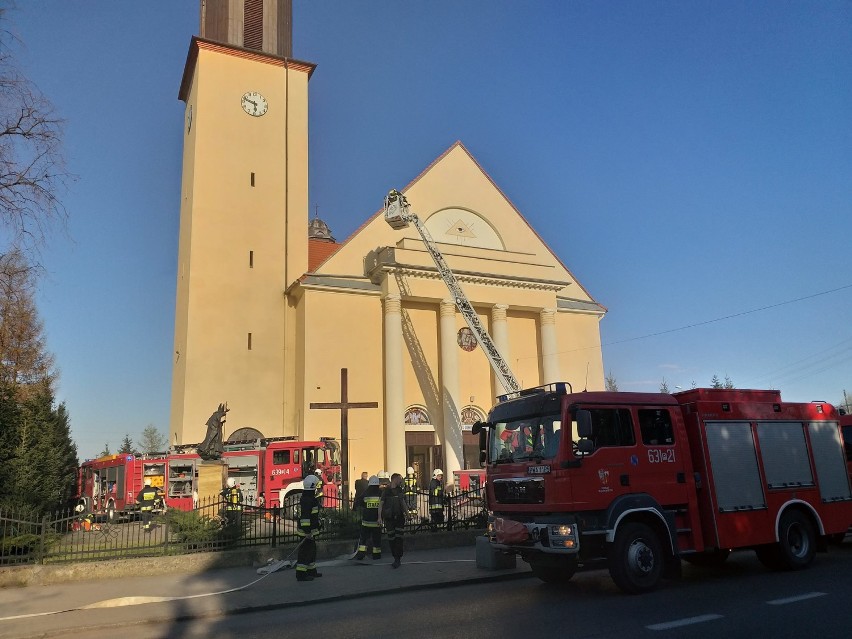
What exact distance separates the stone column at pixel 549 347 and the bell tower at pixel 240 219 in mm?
12540

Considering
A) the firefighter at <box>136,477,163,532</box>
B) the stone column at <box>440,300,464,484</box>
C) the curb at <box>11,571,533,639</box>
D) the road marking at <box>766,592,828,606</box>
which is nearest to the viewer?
the road marking at <box>766,592,828,606</box>

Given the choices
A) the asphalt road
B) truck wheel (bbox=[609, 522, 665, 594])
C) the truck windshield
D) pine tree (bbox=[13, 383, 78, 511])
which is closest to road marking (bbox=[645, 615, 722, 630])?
the asphalt road

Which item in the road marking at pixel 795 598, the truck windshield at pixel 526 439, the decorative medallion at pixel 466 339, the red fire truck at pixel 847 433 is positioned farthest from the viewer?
the decorative medallion at pixel 466 339

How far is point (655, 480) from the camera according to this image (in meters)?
9.45

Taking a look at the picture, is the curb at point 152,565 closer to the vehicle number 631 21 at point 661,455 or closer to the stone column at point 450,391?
the vehicle number 631 21 at point 661,455

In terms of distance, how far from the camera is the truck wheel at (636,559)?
8734mm

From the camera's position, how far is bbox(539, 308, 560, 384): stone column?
108 feet

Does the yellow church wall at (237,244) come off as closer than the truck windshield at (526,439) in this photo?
No

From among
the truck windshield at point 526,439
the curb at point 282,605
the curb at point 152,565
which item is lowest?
the curb at point 282,605

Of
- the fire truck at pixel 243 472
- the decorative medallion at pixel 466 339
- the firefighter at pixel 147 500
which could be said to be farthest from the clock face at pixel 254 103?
the firefighter at pixel 147 500

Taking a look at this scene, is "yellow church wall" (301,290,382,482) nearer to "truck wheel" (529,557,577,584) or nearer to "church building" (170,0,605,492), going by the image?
"church building" (170,0,605,492)

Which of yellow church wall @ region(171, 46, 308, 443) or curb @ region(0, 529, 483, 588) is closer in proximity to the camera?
curb @ region(0, 529, 483, 588)

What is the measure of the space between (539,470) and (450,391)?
21.0 metres

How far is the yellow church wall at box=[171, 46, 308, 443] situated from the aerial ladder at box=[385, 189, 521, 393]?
520 cm
